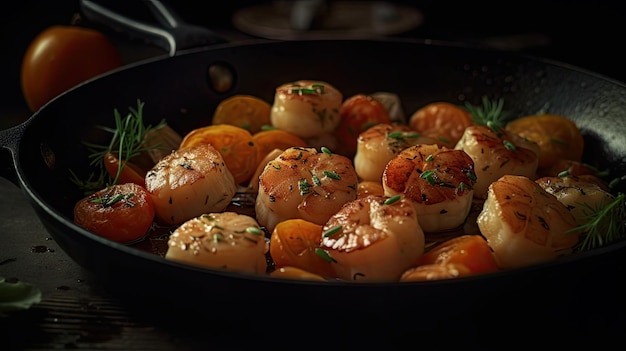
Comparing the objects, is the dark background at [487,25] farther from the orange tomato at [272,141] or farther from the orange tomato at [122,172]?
the orange tomato at [272,141]

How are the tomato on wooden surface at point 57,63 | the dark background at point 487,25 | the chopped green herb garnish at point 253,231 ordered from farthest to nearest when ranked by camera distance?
1. the dark background at point 487,25
2. the tomato on wooden surface at point 57,63
3. the chopped green herb garnish at point 253,231

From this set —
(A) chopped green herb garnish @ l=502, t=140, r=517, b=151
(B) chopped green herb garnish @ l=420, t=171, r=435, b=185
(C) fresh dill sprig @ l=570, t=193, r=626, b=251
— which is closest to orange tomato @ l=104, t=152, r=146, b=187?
(B) chopped green herb garnish @ l=420, t=171, r=435, b=185

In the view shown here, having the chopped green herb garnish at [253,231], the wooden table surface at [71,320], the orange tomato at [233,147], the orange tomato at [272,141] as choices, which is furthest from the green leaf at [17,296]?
the orange tomato at [272,141]

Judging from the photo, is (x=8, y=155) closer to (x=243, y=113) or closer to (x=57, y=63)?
(x=243, y=113)

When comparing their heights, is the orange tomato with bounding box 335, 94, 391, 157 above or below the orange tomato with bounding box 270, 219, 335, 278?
above

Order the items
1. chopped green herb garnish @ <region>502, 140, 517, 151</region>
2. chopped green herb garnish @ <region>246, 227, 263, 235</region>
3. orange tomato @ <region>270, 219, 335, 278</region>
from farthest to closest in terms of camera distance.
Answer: chopped green herb garnish @ <region>502, 140, 517, 151</region> < orange tomato @ <region>270, 219, 335, 278</region> < chopped green herb garnish @ <region>246, 227, 263, 235</region>

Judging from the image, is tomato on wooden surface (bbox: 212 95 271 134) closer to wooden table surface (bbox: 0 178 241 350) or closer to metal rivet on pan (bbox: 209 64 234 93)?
metal rivet on pan (bbox: 209 64 234 93)

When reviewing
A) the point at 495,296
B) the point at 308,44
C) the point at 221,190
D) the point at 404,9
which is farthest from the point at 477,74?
the point at 404,9
